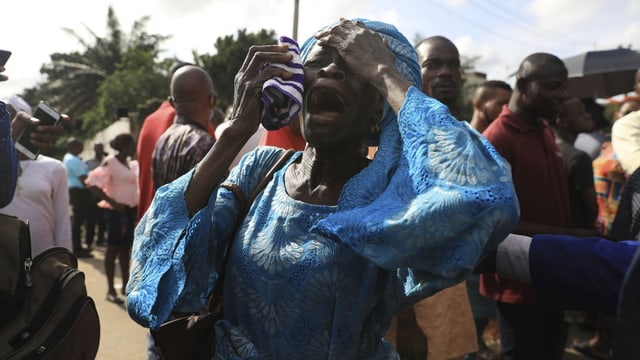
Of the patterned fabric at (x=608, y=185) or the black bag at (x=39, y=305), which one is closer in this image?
the black bag at (x=39, y=305)

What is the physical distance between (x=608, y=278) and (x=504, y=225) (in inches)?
18.8

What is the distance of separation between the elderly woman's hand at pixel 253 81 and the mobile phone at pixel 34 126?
1703mm

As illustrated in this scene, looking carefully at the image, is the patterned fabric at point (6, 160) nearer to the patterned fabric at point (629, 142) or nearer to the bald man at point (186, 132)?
the bald man at point (186, 132)

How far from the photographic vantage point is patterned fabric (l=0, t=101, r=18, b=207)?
2.16m

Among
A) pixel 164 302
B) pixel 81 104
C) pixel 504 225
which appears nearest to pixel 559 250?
pixel 504 225

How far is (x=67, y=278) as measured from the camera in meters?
2.07

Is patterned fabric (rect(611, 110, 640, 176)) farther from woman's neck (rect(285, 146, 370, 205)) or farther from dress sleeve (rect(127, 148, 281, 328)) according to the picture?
dress sleeve (rect(127, 148, 281, 328))

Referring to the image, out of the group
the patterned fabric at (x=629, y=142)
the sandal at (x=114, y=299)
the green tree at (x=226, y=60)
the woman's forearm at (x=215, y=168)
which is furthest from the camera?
the green tree at (x=226, y=60)

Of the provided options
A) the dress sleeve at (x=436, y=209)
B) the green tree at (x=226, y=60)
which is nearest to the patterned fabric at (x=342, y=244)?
the dress sleeve at (x=436, y=209)

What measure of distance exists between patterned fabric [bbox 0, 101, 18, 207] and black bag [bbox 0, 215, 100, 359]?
0.53ft

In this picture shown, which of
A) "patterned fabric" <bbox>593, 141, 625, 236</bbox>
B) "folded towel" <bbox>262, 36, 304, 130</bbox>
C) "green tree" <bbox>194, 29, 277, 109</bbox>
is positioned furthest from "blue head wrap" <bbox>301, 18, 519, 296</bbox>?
"green tree" <bbox>194, 29, 277, 109</bbox>

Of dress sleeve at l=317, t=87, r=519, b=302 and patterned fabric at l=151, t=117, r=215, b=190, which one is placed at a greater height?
dress sleeve at l=317, t=87, r=519, b=302

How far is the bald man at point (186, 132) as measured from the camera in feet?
10.00

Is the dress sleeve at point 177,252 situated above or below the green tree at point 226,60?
above
